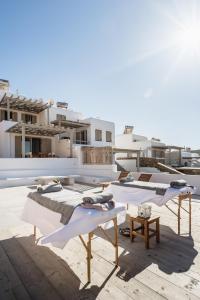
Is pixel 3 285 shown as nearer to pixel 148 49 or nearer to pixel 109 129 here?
pixel 148 49

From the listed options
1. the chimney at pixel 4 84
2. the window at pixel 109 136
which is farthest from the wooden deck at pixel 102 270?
the chimney at pixel 4 84

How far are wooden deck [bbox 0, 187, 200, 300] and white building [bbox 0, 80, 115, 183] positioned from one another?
351 inches

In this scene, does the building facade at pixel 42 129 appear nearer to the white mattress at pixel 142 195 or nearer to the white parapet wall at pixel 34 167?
the white parapet wall at pixel 34 167

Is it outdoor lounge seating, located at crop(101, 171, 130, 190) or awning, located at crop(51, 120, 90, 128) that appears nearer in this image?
outdoor lounge seating, located at crop(101, 171, 130, 190)

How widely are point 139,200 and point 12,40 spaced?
8602 millimetres

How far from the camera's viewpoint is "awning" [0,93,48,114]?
14.2 meters

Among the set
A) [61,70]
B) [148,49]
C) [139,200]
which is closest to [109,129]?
[61,70]

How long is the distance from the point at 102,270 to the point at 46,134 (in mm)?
15428

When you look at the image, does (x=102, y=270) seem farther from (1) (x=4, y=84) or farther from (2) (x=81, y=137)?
(1) (x=4, y=84)

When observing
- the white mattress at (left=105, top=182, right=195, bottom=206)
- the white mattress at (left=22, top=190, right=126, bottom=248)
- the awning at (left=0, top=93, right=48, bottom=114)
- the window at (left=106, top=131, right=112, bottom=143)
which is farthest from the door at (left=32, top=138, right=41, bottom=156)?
the white mattress at (left=22, top=190, right=126, bottom=248)

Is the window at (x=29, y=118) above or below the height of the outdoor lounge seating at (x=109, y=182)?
above

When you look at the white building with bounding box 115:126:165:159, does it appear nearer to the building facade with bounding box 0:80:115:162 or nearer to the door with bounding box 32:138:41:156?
the building facade with bounding box 0:80:115:162

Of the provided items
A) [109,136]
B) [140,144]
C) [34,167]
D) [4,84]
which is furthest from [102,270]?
[140,144]

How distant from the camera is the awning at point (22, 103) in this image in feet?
46.8
